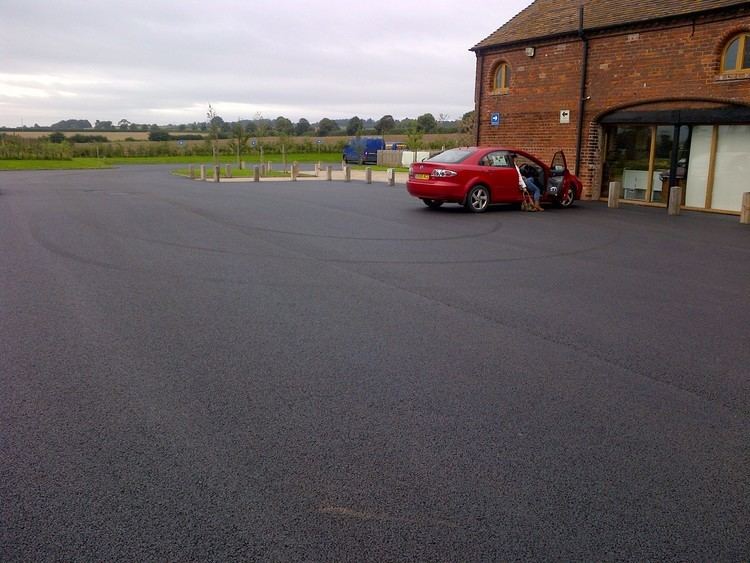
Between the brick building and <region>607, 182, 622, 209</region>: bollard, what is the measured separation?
1.19 metres

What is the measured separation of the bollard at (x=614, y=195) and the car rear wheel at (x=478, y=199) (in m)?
4.43

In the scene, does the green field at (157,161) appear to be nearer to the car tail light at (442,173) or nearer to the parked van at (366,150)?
the parked van at (366,150)

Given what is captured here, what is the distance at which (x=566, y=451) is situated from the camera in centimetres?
425

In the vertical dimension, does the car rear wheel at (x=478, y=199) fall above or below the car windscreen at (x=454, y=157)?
below

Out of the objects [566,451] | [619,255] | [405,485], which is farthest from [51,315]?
[619,255]

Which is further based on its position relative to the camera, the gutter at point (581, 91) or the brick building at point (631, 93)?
the gutter at point (581, 91)

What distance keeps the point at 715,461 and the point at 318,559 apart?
2446 millimetres

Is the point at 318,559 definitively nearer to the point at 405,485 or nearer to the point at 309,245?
the point at 405,485

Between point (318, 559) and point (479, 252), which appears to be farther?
point (479, 252)

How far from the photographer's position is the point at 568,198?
65.0 feet

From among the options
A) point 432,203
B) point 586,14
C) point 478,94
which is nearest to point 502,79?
point 478,94

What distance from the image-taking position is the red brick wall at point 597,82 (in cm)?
1842

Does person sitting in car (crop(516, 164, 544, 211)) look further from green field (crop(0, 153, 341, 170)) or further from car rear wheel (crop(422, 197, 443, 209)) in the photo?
green field (crop(0, 153, 341, 170))

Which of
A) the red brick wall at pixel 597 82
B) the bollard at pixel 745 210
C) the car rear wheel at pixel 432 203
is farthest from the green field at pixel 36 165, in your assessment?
the bollard at pixel 745 210
